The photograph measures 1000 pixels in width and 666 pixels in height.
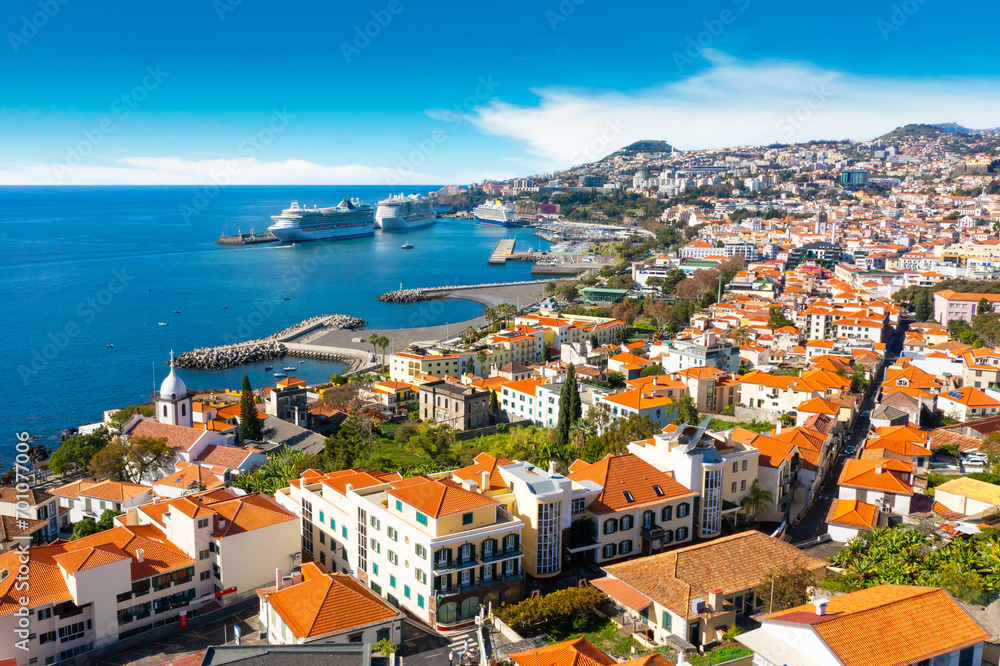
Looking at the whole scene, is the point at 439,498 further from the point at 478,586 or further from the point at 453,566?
the point at 478,586

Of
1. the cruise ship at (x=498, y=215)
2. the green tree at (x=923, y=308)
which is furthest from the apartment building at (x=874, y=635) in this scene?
the cruise ship at (x=498, y=215)

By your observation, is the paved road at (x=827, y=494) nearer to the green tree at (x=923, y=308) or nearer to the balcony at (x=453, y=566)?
the balcony at (x=453, y=566)

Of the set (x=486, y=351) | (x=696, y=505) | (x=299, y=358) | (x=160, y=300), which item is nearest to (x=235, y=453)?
(x=696, y=505)

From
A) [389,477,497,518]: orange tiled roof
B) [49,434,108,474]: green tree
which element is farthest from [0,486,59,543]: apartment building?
[389,477,497,518]: orange tiled roof

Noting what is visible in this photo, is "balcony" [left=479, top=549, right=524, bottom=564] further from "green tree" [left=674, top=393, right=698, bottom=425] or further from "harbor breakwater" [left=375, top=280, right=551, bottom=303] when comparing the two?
"harbor breakwater" [left=375, top=280, right=551, bottom=303]

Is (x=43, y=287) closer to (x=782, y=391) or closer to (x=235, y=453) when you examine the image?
(x=235, y=453)

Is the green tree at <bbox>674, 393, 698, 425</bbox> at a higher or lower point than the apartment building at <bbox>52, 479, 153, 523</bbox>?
higher
